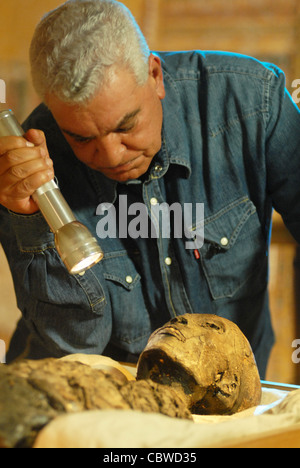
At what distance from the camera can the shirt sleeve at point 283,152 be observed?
1.06 meters

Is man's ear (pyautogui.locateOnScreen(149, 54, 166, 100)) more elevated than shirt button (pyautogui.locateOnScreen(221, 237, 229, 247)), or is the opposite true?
man's ear (pyautogui.locateOnScreen(149, 54, 166, 100))

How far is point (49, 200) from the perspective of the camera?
0.77 meters

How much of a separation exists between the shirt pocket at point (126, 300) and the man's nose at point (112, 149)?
0.73ft

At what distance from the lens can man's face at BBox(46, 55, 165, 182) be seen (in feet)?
2.81

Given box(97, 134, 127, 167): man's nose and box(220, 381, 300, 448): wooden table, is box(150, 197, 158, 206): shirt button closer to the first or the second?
box(97, 134, 127, 167): man's nose

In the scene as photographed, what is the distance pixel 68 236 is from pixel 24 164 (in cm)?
17

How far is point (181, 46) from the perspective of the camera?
64.4 inches

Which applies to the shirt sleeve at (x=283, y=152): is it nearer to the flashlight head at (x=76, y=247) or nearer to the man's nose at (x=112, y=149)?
the man's nose at (x=112, y=149)

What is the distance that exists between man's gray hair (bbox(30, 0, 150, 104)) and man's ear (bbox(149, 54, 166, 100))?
0.21 ft

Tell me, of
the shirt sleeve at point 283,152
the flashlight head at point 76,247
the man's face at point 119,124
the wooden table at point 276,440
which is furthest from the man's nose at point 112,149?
the wooden table at point 276,440

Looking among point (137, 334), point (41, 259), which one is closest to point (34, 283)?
point (41, 259)

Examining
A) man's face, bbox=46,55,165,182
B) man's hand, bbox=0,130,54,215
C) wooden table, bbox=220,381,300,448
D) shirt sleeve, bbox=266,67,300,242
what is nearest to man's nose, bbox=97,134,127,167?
man's face, bbox=46,55,165,182
